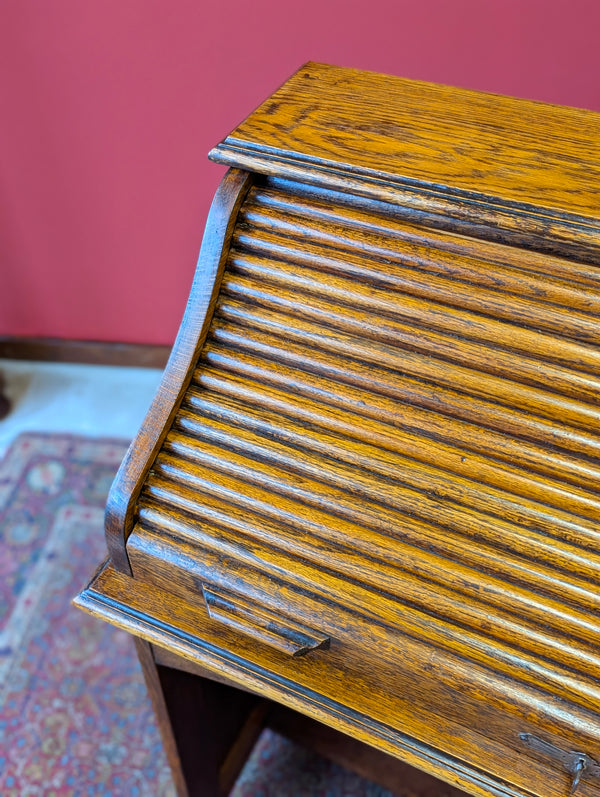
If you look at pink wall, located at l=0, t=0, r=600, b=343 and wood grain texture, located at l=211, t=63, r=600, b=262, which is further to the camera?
pink wall, located at l=0, t=0, r=600, b=343

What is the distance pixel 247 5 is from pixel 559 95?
79 cm

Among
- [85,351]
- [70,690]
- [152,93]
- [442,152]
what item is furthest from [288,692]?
[85,351]

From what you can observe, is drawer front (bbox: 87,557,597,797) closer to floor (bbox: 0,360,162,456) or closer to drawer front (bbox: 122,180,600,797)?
drawer front (bbox: 122,180,600,797)

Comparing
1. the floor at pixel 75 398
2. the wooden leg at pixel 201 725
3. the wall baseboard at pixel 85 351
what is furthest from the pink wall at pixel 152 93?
the wooden leg at pixel 201 725

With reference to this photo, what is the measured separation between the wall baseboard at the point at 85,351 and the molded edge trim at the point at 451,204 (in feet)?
5.72

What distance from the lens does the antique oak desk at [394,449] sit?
0.78 m

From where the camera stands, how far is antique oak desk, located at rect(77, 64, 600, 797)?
78cm

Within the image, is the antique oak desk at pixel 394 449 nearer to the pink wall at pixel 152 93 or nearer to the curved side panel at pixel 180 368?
the curved side panel at pixel 180 368

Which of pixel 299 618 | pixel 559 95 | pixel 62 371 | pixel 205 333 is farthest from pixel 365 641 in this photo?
pixel 62 371

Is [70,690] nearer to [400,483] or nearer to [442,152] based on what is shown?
[400,483]

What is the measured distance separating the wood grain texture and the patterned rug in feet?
4.63

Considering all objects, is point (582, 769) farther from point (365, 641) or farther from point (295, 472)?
point (295, 472)

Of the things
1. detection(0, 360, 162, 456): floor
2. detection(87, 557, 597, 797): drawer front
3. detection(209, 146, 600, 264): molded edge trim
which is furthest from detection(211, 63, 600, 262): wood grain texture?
detection(0, 360, 162, 456): floor

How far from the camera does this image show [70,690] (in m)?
1.81
